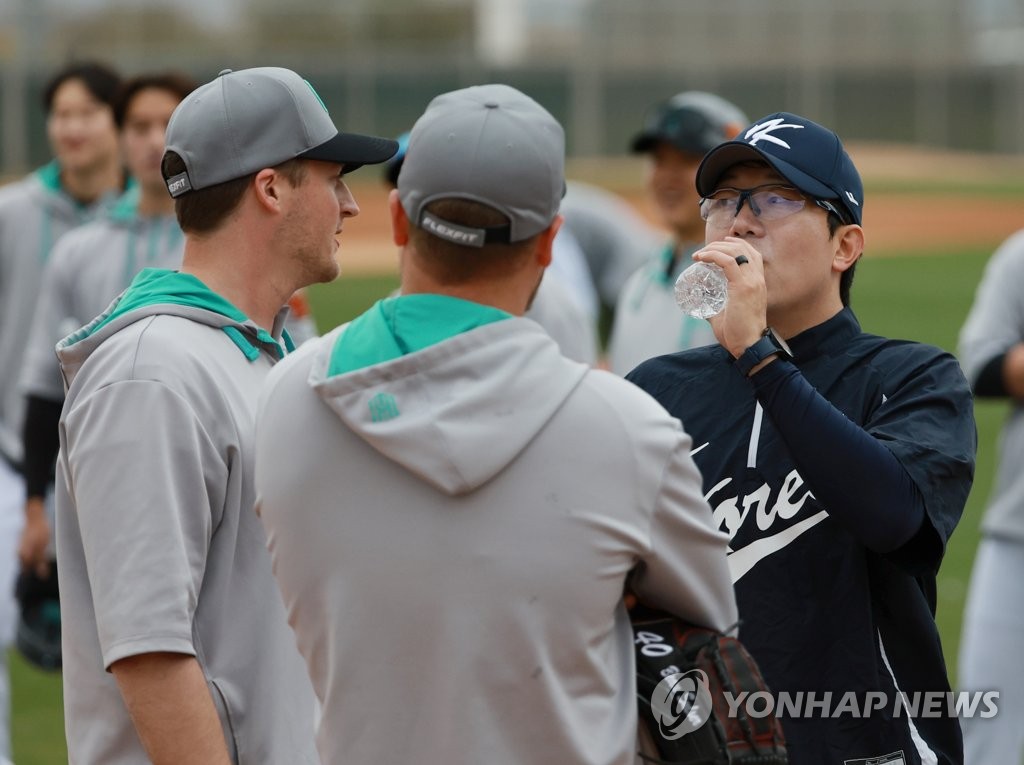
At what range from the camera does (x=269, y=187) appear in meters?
2.87

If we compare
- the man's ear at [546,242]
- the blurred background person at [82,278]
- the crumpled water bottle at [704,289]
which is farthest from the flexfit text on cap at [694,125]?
the man's ear at [546,242]

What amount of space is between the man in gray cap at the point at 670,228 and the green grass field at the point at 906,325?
103 inches

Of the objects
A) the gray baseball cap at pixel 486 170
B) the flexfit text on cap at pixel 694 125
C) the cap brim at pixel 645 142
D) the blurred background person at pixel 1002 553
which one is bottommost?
the blurred background person at pixel 1002 553

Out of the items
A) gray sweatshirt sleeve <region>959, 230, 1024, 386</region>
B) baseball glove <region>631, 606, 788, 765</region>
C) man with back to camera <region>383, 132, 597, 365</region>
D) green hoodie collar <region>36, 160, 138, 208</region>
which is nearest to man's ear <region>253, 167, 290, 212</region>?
baseball glove <region>631, 606, 788, 765</region>

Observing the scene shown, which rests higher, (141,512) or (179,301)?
(179,301)

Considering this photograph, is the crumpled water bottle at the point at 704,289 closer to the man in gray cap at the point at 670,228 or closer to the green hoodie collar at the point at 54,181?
the man in gray cap at the point at 670,228

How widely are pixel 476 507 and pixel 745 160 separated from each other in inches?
44.1

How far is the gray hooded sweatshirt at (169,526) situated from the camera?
2525 mm

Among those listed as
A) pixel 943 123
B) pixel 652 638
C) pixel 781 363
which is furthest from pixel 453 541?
pixel 943 123

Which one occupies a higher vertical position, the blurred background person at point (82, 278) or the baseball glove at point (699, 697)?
the baseball glove at point (699, 697)

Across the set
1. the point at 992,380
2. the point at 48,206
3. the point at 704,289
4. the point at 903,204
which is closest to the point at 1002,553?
the point at 992,380

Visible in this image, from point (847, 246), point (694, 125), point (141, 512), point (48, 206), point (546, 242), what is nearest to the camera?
point (546, 242)

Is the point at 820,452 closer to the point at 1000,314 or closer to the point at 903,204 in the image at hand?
the point at 1000,314

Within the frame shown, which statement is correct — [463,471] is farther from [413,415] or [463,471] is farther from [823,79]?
[823,79]
